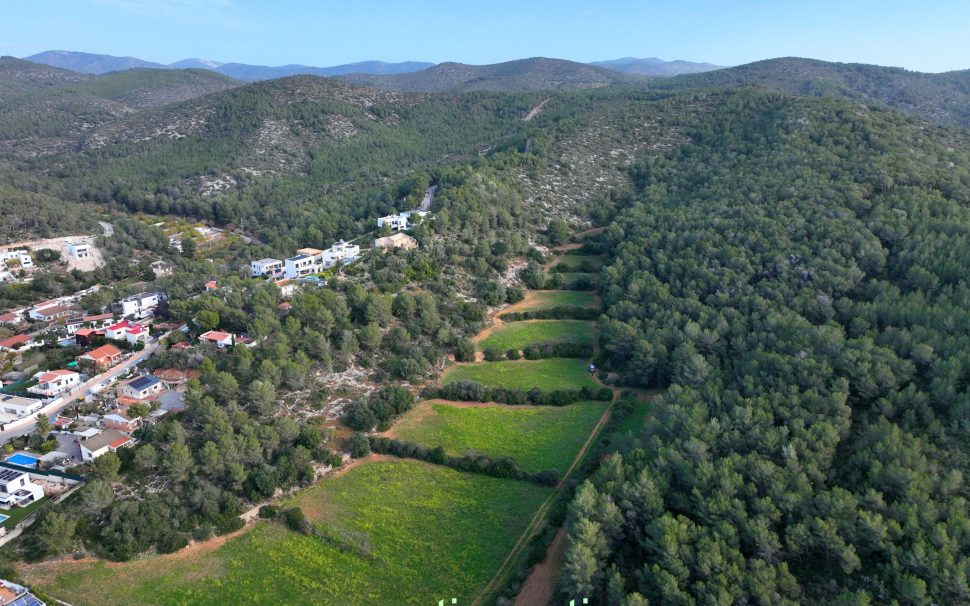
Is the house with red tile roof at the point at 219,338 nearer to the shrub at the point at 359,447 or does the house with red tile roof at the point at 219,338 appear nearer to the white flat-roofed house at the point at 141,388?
the white flat-roofed house at the point at 141,388

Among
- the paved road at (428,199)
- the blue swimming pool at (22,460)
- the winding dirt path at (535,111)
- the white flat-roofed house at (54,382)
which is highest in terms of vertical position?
the winding dirt path at (535,111)

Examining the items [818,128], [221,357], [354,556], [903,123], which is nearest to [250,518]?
[354,556]

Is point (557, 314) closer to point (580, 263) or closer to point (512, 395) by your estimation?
point (580, 263)

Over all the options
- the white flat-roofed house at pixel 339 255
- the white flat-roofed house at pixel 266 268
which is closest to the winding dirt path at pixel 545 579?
the white flat-roofed house at pixel 339 255

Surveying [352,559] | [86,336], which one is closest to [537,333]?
[352,559]

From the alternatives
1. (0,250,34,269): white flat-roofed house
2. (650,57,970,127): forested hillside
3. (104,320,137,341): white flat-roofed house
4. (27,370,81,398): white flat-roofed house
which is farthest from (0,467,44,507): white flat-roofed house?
(650,57,970,127): forested hillside

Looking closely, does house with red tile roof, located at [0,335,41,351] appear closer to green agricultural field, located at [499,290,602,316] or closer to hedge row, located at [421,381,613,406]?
hedge row, located at [421,381,613,406]
